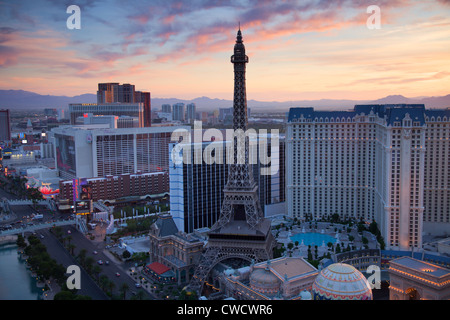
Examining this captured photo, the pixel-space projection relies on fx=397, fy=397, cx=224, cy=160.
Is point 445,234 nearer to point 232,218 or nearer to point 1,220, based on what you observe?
point 232,218

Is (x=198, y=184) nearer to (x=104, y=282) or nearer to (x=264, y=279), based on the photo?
(x=104, y=282)

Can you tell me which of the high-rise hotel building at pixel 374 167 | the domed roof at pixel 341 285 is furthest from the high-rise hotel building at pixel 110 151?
the domed roof at pixel 341 285

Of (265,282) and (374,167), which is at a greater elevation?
(374,167)

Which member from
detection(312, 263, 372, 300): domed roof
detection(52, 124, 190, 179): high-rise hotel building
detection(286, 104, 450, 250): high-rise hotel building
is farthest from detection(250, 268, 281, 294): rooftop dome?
detection(52, 124, 190, 179): high-rise hotel building

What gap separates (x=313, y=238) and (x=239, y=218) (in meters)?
7.35

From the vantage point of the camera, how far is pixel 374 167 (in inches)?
1211

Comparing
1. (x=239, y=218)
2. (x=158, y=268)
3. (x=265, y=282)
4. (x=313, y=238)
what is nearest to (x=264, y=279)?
(x=265, y=282)

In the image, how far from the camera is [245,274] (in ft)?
60.2
